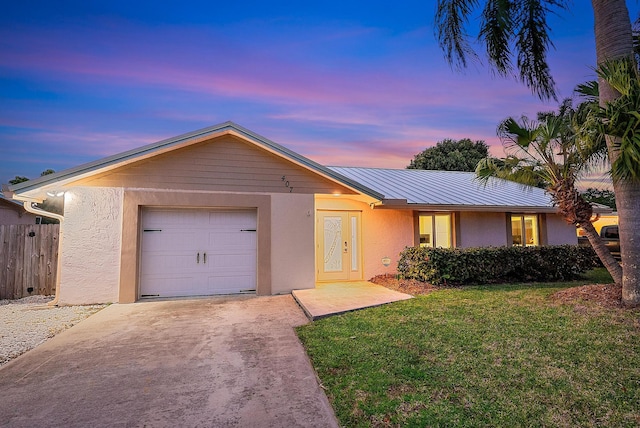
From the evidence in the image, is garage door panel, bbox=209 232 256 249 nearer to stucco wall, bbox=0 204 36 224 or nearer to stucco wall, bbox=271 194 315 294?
stucco wall, bbox=271 194 315 294

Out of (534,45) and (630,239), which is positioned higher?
(534,45)

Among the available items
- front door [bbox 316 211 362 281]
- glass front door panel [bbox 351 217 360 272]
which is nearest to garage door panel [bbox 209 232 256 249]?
front door [bbox 316 211 362 281]

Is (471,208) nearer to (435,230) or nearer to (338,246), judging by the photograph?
(435,230)

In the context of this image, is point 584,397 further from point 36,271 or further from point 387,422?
point 36,271

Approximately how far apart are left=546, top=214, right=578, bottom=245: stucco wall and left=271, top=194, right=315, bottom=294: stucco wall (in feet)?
33.1

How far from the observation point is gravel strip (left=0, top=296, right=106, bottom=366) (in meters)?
4.88

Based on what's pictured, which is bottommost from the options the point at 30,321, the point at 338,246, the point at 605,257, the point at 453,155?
the point at 30,321

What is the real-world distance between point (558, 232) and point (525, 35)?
27.4ft

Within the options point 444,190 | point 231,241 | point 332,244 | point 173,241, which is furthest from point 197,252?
point 444,190

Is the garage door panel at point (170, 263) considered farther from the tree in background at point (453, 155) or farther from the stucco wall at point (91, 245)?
the tree in background at point (453, 155)

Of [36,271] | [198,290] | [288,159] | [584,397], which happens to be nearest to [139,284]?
[198,290]

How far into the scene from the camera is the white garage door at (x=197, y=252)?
8.03 meters

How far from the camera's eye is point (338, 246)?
1026cm

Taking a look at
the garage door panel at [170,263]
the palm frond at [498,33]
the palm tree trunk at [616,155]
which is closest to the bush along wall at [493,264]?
the palm tree trunk at [616,155]
